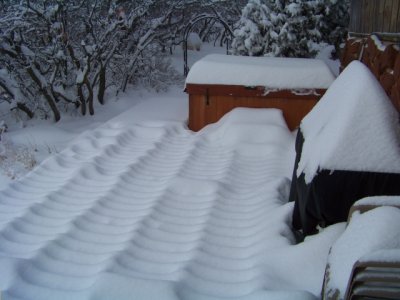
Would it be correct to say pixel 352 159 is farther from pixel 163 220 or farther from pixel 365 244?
pixel 163 220

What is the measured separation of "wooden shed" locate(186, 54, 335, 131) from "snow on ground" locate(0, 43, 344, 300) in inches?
9.1

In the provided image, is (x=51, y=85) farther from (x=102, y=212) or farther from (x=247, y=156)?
(x=102, y=212)

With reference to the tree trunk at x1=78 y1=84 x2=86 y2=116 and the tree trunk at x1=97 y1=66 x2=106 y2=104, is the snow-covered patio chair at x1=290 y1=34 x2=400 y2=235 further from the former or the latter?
the tree trunk at x1=97 y1=66 x2=106 y2=104

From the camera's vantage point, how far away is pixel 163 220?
9.96ft

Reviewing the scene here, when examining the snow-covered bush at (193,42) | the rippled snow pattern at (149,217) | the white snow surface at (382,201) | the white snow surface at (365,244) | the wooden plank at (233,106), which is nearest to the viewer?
the white snow surface at (365,244)

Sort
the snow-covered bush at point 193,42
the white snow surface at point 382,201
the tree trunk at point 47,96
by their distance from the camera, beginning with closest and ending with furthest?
the white snow surface at point 382,201, the tree trunk at point 47,96, the snow-covered bush at point 193,42

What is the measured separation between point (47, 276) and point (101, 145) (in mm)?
2738

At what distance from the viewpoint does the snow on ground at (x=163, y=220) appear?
2.09 m

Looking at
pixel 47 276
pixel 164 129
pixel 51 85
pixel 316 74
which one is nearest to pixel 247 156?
pixel 164 129

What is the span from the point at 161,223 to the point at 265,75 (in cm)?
320

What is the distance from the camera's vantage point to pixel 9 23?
6.79 m

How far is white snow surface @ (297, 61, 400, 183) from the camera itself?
7.16ft

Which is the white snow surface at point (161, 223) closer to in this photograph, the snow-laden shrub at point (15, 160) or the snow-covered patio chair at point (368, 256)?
the snow-covered patio chair at point (368, 256)

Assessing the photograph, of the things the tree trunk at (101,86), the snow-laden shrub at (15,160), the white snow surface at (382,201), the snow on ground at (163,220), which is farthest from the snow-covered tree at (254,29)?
the white snow surface at (382,201)
